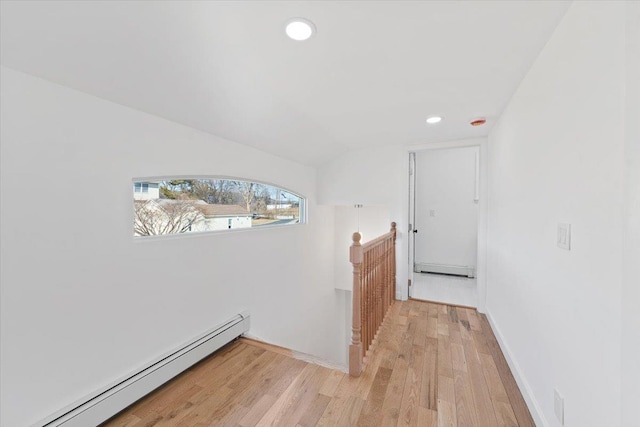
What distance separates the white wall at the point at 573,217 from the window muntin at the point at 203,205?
90.7 inches

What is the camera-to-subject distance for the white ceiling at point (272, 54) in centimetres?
118

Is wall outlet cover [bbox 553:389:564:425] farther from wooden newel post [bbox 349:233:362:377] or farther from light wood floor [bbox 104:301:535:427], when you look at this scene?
wooden newel post [bbox 349:233:362:377]

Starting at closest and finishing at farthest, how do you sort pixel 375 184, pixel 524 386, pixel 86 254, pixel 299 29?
pixel 299 29, pixel 86 254, pixel 524 386, pixel 375 184

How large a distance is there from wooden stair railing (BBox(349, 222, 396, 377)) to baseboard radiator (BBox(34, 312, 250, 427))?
45.1 inches

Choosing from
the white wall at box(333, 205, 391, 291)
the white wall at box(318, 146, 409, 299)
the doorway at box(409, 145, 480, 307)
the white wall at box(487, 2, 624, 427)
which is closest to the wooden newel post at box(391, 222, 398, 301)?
the white wall at box(318, 146, 409, 299)

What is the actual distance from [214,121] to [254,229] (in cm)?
111

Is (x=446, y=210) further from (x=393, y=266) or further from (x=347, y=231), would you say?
(x=393, y=266)

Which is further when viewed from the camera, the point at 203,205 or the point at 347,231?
the point at 347,231

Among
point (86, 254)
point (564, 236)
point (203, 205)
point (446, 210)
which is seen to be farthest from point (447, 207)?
point (86, 254)

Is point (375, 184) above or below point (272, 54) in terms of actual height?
below

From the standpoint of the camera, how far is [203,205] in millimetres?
2252

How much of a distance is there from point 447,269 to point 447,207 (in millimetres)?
1126

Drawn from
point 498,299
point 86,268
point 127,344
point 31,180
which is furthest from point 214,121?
point 498,299

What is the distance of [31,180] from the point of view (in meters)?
1.30
